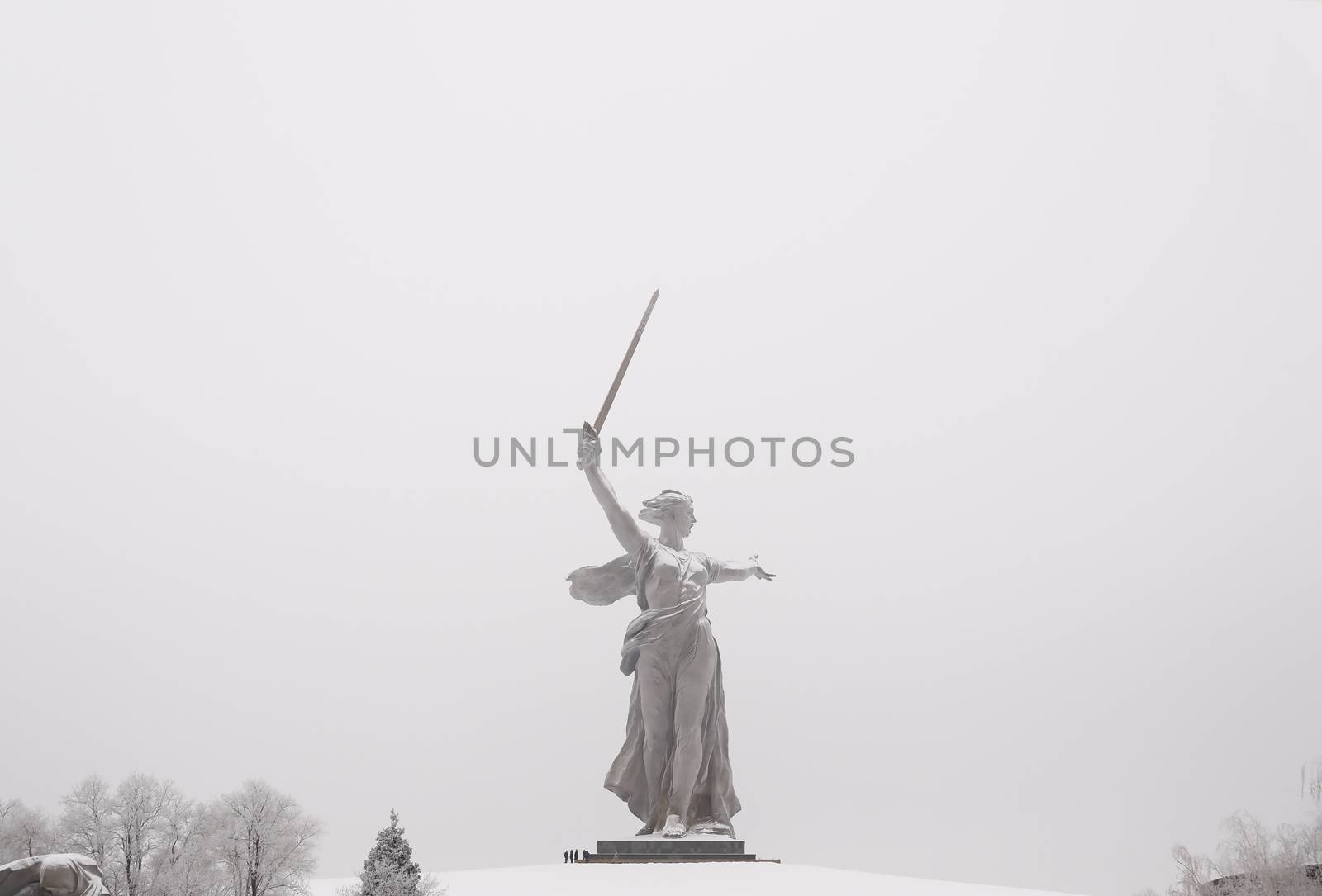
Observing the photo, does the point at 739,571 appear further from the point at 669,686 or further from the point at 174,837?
the point at 174,837

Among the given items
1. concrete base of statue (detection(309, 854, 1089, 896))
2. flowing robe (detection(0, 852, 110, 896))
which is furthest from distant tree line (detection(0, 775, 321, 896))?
flowing robe (detection(0, 852, 110, 896))

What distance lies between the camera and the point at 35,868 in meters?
6.70

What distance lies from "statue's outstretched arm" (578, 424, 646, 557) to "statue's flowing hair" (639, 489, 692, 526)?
433 millimetres

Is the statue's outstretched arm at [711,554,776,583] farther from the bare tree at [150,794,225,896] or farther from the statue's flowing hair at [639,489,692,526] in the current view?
the bare tree at [150,794,225,896]

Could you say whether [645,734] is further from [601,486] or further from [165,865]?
[165,865]

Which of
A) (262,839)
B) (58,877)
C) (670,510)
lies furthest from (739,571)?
(262,839)

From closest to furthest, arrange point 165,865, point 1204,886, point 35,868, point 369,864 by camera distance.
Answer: point 35,868 < point 369,864 < point 165,865 < point 1204,886

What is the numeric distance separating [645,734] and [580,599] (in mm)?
1422

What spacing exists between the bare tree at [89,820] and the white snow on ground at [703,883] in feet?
35.5

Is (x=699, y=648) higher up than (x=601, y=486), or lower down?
lower down

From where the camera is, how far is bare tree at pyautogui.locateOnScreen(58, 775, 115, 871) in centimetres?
1784

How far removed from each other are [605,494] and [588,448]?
1.44ft

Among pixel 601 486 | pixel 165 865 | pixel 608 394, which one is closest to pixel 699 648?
pixel 601 486

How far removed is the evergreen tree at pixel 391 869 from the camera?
28.3 ft
